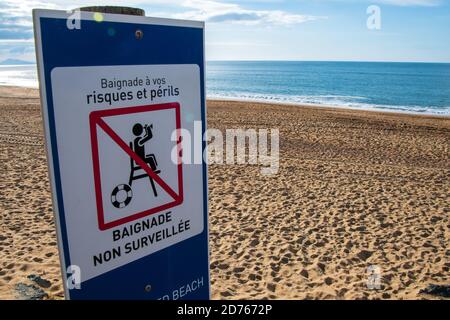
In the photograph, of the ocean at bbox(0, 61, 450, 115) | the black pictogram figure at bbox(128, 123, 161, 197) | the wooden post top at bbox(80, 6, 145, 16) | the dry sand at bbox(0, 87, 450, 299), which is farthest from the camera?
the ocean at bbox(0, 61, 450, 115)

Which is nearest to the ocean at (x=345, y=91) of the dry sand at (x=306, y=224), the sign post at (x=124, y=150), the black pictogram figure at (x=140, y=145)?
the dry sand at (x=306, y=224)

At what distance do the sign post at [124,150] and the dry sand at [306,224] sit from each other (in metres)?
3.15

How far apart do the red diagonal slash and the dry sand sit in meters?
3.29

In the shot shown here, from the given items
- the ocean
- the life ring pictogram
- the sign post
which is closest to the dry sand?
the sign post

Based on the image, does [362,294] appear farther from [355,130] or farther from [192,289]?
[355,130]

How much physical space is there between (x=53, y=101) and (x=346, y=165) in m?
10.5

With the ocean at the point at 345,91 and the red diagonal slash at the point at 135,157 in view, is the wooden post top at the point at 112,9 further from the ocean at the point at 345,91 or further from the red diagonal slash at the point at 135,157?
the ocean at the point at 345,91

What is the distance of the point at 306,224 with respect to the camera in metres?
6.80

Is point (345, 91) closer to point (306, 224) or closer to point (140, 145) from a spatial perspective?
point (306, 224)

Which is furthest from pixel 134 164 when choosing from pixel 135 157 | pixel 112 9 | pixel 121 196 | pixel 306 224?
pixel 306 224

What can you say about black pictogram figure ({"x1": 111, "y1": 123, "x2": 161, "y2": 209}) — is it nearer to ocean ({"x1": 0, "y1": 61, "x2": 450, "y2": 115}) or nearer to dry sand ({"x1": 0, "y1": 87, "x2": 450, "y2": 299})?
dry sand ({"x1": 0, "y1": 87, "x2": 450, "y2": 299})

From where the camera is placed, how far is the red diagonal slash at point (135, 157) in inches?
56.7

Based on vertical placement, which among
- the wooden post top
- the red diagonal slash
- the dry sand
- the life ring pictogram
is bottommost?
the dry sand

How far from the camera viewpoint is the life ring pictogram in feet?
4.99
